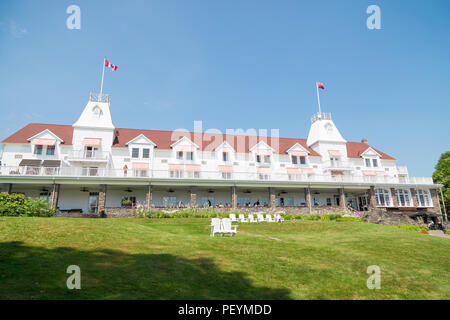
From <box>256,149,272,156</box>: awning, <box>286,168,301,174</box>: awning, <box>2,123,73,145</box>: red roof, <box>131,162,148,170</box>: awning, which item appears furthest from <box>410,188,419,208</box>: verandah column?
<box>2,123,73,145</box>: red roof

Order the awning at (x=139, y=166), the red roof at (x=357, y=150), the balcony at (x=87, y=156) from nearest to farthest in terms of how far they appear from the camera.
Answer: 1. the balcony at (x=87, y=156)
2. the awning at (x=139, y=166)
3. the red roof at (x=357, y=150)

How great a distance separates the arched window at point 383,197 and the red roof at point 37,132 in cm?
4234

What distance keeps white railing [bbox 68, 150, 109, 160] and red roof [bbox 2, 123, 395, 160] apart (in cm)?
209

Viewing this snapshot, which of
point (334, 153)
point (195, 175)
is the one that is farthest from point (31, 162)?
point (334, 153)

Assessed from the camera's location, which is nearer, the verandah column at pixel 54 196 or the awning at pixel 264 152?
the verandah column at pixel 54 196

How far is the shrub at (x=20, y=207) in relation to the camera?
1798cm

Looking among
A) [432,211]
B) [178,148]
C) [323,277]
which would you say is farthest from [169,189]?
[432,211]

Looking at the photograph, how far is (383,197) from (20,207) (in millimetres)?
42047

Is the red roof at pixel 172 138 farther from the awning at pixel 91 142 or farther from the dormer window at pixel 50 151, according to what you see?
the awning at pixel 91 142

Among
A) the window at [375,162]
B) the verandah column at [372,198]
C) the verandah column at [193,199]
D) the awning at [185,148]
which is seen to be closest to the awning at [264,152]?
the awning at [185,148]

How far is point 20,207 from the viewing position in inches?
741

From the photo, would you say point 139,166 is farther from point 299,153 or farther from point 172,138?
point 299,153

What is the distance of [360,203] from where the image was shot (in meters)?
40.8
